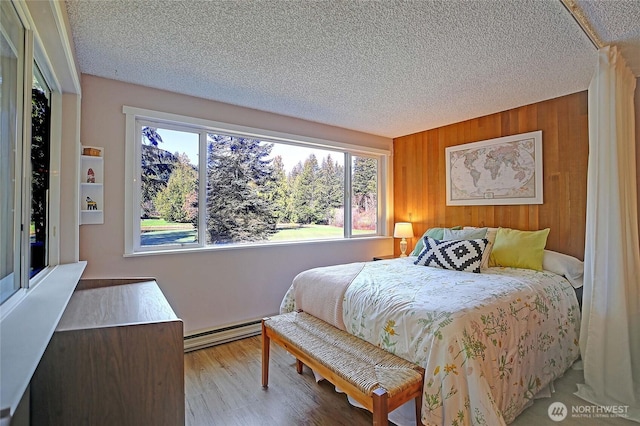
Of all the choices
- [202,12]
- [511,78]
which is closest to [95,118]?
[202,12]

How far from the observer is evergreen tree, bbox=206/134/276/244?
323 cm

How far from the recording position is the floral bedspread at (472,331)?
59.2 inches

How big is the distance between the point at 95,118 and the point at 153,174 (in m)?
0.60

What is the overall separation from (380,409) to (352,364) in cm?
32

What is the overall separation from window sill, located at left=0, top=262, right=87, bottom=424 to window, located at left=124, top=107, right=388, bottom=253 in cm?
142

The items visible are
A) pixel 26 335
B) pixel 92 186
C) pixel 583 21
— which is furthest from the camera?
pixel 92 186

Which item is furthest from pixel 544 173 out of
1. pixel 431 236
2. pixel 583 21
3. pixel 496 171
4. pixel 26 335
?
pixel 26 335

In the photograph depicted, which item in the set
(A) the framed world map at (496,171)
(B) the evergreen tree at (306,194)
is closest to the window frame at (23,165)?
(B) the evergreen tree at (306,194)

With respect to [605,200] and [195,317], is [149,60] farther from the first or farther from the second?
[605,200]

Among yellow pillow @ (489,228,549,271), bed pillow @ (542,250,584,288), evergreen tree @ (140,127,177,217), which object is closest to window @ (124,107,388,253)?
evergreen tree @ (140,127,177,217)

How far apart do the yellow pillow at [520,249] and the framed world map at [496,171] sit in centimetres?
46

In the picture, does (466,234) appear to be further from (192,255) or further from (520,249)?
(192,255)

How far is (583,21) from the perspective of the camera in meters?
1.82

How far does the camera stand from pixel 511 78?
2.61 metres
